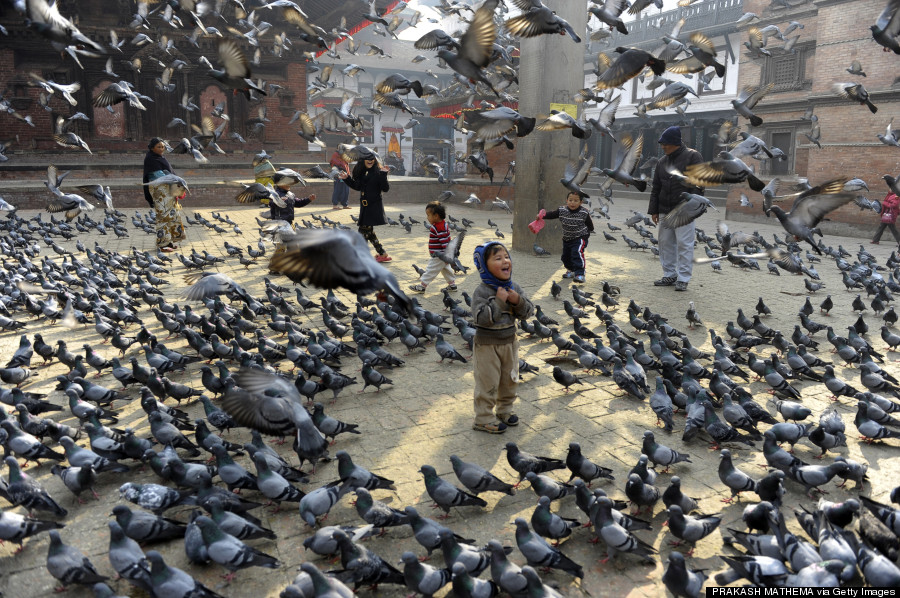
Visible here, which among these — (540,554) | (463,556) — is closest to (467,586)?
(463,556)

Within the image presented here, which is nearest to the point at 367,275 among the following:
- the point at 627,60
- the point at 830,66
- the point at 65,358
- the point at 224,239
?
the point at 65,358

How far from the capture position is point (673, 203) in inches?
353

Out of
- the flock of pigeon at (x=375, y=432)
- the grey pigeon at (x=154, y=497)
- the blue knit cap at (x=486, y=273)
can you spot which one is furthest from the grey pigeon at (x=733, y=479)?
the grey pigeon at (x=154, y=497)

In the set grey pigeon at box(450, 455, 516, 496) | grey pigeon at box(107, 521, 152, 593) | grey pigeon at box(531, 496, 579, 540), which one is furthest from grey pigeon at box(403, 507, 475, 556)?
grey pigeon at box(107, 521, 152, 593)

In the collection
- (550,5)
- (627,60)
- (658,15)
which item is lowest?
(627,60)

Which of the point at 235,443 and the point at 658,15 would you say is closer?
the point at 235,443

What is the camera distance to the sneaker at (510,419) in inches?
192

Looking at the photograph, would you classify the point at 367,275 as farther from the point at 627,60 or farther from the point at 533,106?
the point at 533,106

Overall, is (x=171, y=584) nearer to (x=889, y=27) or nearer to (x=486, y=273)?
(x=486, y=273)

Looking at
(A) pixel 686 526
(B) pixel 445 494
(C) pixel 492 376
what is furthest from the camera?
(C) pixel 492 376

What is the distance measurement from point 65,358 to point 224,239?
8.46 metres

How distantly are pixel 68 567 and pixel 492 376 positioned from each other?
9.52 feet

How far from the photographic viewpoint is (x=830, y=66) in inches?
706

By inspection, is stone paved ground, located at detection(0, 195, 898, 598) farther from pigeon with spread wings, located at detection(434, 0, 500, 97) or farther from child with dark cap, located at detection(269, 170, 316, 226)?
pigeon with spread wings, located at detection(434, 0, 500, 97)
